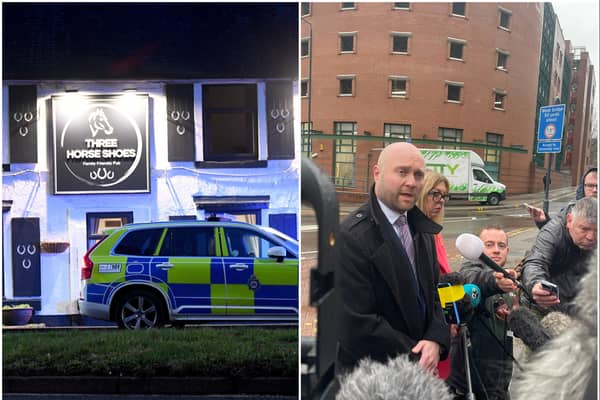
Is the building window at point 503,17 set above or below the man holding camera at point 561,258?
above

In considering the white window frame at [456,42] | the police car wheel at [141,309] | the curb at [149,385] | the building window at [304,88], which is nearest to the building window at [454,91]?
the white window frame at [456,42]

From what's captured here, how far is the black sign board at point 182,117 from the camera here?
2.69 m

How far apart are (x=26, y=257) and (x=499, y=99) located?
277 cm

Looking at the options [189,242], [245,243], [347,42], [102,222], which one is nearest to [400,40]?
[347,42]

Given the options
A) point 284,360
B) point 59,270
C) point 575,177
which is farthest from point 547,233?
point 59,270

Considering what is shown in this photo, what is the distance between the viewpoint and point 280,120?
2611 mm

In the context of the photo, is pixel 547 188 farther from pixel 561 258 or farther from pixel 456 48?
pixel 456 48

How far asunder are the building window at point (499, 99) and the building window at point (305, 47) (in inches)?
39.8

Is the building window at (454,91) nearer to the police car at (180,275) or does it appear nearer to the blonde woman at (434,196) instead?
the blonde woman at (434,196)

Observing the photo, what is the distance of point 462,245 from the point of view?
245 cm

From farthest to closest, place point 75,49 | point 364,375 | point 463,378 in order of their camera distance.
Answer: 1. point 75,49
2. point 463,378
3. point 364,375

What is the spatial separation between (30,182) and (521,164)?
2710 mm

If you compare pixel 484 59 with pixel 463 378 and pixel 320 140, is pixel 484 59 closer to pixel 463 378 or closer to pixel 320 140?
pixel 320 140

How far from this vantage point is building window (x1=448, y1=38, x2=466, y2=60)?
95.7 inches
